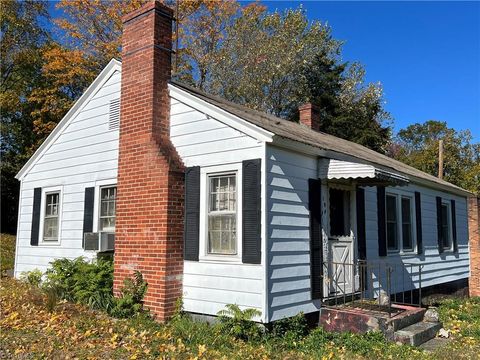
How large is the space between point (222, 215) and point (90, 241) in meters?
3.53

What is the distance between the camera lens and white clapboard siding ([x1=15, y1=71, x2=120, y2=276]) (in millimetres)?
10188

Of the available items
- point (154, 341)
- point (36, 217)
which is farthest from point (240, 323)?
point (36, 217)

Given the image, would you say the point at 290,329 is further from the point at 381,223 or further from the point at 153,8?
the point at 153,8

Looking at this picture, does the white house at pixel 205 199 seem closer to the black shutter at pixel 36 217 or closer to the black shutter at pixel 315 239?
the black shutter at pixel 315 239

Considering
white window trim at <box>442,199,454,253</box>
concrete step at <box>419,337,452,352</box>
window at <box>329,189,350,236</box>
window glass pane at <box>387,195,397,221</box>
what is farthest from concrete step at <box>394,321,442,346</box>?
white window trim at <box>442,199,454,253</box>

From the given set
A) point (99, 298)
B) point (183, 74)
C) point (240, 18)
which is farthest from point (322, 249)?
point (240, 18)

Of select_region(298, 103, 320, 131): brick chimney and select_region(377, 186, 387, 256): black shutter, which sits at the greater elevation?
select_region(298, 103, 320, 131): brick chimney

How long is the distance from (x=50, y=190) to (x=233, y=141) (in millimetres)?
6215

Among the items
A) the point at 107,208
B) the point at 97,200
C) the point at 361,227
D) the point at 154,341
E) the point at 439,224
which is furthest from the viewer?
the point at 439,224

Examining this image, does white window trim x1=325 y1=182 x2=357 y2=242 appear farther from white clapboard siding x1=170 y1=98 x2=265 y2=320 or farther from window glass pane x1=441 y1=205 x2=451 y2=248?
window glass pane x1=441 y1=205 x2=451 y2=248

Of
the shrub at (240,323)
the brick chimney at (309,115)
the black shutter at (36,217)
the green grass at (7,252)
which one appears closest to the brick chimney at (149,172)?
the shrub at (240,323)

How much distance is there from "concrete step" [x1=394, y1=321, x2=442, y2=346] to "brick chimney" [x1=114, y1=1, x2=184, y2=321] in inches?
149

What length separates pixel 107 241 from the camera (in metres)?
9.48

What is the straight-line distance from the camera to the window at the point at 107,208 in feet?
32.3
